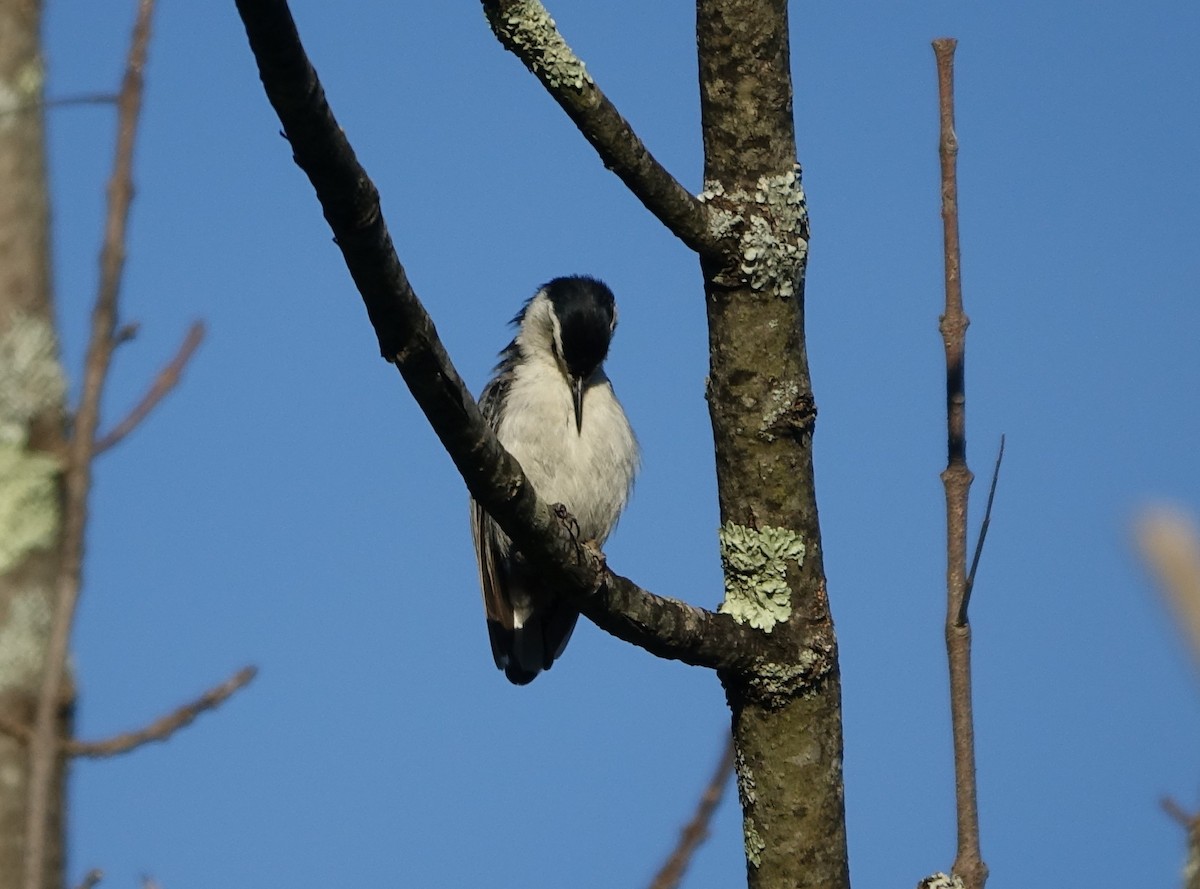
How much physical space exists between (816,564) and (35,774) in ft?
8.79

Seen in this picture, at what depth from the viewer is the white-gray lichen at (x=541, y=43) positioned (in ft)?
11.4

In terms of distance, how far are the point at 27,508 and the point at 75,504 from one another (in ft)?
0.43

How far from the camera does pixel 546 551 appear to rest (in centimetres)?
348

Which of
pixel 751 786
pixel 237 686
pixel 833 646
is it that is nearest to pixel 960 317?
pixel 833 646

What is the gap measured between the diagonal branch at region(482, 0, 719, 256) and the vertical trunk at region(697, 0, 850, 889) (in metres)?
0.08

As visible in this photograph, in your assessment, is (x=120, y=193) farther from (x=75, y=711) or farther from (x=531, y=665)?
(x=531, y=665)

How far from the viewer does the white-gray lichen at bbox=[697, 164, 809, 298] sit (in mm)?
3488

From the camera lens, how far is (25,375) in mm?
1319

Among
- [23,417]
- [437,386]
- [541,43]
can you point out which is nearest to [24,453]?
[23,417]

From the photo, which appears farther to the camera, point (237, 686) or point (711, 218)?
point (711, 218)

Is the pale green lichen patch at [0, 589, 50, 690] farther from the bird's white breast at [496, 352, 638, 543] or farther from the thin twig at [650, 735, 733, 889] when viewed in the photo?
the bird's white breast at [496, 352, 638, 543]

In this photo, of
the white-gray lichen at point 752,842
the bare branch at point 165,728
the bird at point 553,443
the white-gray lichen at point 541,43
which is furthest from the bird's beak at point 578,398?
the bare branch at point 165,728

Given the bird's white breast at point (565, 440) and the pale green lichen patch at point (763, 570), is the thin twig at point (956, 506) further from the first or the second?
the bird's white breast at point (565, 440)

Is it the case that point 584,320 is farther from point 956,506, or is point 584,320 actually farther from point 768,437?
point 956,506
